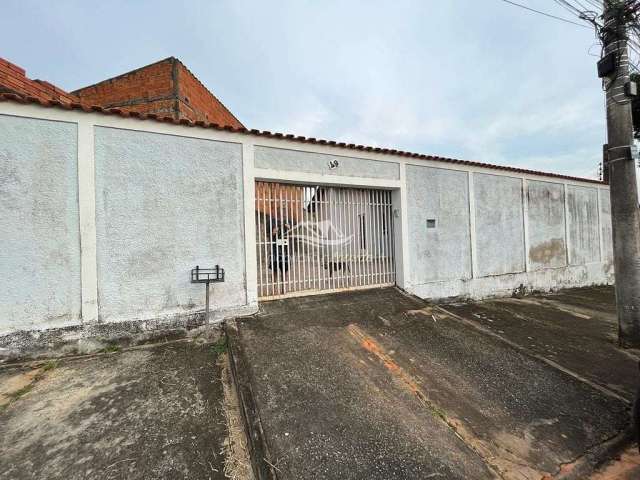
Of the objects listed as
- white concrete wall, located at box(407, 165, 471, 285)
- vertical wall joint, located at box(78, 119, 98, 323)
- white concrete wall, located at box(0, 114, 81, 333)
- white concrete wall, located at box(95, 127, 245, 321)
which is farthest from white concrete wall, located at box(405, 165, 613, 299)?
white concrete wall, located at box(0, 114, 81, 333)

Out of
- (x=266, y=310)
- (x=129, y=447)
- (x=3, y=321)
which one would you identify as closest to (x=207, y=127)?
(x=266, y=310)

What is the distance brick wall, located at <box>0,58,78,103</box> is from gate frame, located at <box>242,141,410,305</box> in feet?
11.1

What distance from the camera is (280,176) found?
14.0 feet

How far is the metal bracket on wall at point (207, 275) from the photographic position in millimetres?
3588

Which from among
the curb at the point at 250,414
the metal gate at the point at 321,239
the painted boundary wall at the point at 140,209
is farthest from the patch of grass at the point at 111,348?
the metal gate at the point at 321,239

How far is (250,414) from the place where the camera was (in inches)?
86.0

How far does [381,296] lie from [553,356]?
2.54m

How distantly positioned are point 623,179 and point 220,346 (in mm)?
6593

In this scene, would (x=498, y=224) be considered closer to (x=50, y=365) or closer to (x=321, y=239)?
(x=321, y=239)

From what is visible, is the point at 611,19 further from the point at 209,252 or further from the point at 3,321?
the point at 3,321

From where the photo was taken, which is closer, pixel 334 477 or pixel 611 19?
pixel 334 477

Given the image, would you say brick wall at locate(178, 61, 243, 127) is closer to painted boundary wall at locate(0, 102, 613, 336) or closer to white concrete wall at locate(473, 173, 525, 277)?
painted boundary wall at locate(0, 102, 613, 336)

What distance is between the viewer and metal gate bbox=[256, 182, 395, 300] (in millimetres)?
4492

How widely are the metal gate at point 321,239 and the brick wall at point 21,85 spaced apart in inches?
151
